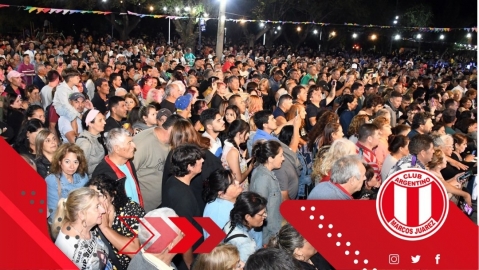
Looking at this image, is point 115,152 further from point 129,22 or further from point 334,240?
point 129,22

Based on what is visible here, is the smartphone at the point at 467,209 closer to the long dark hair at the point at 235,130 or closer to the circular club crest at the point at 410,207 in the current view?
the long dark hair at the point at 235,130

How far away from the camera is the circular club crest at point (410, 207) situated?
227 cm

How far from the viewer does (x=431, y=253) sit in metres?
2.34

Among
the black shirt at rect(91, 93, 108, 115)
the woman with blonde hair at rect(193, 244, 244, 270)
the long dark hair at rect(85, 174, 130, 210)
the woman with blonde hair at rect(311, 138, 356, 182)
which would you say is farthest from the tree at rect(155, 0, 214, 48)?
the woman with blonde hair at rect(193, 244, 244, 270)

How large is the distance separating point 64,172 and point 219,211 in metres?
1.41

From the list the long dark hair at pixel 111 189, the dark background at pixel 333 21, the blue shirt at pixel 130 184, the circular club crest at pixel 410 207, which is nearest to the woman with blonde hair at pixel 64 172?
the blue shirt at pixel 130 184

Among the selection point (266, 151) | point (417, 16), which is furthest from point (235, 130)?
point (417, 16)

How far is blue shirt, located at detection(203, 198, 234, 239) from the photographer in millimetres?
4086

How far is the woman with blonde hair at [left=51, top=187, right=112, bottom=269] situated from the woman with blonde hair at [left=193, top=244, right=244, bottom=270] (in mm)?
643

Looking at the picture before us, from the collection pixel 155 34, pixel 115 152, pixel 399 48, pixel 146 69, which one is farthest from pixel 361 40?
pixel 115 152

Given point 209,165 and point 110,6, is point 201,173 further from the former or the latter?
point 110,6

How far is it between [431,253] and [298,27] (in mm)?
34317
